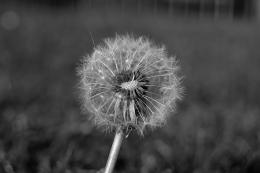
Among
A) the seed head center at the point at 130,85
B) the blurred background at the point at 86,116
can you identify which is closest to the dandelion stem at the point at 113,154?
the seed head center at the point at 130,85

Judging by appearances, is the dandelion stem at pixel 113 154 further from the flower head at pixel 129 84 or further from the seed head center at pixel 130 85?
the seed head center at pixel 130 85

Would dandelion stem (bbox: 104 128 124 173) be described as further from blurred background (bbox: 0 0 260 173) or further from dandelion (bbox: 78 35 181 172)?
blurred background (bbox: 0 0 260 173)

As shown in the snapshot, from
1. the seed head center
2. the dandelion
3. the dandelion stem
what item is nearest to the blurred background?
the dandelion

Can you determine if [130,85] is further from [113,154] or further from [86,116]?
[86,116]

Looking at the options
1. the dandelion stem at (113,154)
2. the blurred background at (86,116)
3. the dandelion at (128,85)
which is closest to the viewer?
the dandelion stem at (113,154)

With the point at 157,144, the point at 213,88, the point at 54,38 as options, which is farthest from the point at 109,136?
the point at 54,38

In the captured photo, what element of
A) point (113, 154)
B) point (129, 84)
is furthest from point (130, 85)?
point (113, 154)

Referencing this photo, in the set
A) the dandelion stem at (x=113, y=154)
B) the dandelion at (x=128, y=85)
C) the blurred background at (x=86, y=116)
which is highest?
the dandelion at (x=128, y=85)

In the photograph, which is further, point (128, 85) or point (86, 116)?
point (86, 116)
